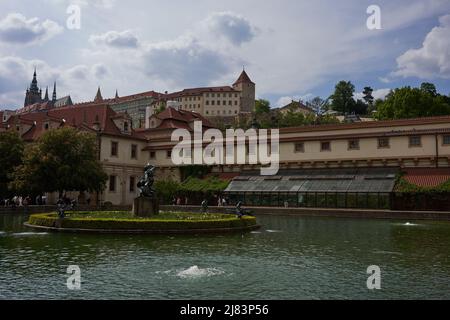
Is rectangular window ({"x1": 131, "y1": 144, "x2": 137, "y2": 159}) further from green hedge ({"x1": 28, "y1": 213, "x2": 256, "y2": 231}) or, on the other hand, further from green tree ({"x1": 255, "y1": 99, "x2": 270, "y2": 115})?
green tree ({"x1": 255, "y1": 99, "x2": 270, "y2": 115})

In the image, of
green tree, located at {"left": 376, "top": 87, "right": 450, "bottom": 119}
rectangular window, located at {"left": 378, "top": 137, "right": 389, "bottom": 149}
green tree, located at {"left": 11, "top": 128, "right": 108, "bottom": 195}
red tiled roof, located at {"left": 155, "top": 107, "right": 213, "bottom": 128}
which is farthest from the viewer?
red tiled roof, located at {"left": 155, "top": 107, "right": 213, "bottom": 128}

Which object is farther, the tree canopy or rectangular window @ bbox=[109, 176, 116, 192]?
the tree canopy

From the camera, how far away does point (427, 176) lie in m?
45.7

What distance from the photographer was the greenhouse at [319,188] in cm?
4531

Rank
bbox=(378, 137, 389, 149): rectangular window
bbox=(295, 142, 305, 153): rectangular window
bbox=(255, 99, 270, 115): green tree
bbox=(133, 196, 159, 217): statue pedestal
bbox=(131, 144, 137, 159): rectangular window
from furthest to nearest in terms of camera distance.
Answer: bbox=(255, 99, 270, 115): green tree → bbox=(131, 144, 137, 159): rectangular window → bbox=(295, 142, 305, 153): rectangular window → bbox=(378, 137, 389, 149): rectangular window → bbox=(133, 196, 159, 217): statue pedestal

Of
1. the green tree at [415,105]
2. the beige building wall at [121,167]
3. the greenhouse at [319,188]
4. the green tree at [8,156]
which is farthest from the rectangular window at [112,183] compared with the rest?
the green tree at [415,105]

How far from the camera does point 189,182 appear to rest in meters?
59.0

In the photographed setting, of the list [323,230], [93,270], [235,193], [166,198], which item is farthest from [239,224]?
[166,198]

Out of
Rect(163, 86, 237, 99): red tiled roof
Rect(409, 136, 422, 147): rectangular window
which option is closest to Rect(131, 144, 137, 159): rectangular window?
Rect(409, 136, 422, 147): rectangular window

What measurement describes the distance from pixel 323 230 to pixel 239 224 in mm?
5348

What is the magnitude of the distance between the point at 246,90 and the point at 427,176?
5480 inches

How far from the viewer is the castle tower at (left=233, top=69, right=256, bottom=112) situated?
7042 inches

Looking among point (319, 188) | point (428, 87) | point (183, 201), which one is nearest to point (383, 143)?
point (319, 188)

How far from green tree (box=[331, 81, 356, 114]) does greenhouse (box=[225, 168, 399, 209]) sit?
93.5 meters
